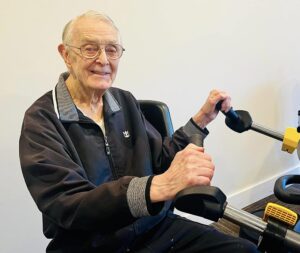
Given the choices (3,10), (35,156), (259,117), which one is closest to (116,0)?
(3,10)

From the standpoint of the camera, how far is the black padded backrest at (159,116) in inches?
52.7

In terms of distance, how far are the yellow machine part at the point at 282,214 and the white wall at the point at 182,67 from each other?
108 centimetres

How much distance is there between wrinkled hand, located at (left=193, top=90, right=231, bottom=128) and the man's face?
0.40 meters

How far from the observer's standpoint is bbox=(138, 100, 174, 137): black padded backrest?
52.7 inches

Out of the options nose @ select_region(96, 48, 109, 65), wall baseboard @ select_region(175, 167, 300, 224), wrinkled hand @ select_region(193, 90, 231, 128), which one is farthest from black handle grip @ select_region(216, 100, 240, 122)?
wall baseboard @ select_region(175, 167, 300, 224)

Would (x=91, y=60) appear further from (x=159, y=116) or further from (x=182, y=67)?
(x=182, y=67)

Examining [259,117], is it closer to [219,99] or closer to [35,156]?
[219,99]

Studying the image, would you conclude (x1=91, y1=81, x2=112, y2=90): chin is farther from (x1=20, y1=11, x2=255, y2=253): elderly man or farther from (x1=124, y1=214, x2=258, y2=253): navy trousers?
(x1=124, y1=214, x2=258, y2=253): navy trousers

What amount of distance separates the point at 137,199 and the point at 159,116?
0.63 metres

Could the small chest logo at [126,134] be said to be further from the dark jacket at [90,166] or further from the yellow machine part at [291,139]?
the yellow machine part at [291,139]

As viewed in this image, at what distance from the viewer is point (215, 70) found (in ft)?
6.59

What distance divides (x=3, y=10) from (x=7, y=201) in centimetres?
80

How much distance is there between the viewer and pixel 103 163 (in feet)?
3.61

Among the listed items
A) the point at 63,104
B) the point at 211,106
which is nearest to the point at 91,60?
the point at 63,104
